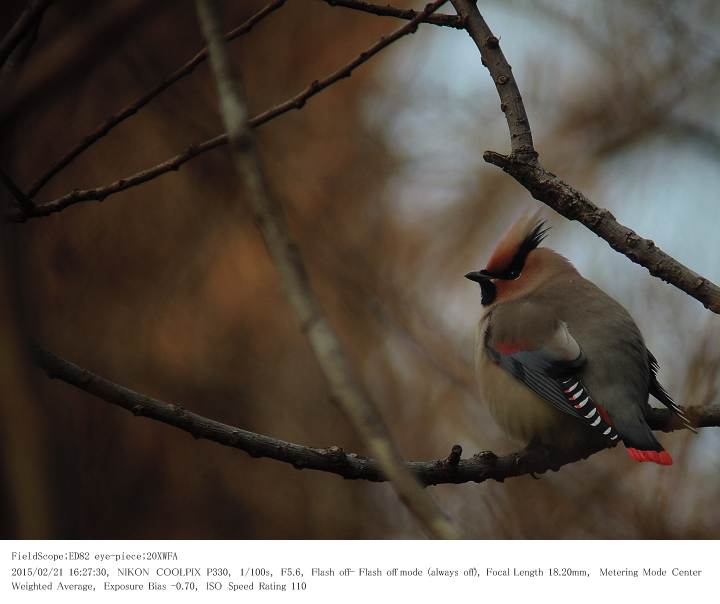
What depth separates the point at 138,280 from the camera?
4.29m

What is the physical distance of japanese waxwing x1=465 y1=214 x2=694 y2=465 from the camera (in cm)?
243

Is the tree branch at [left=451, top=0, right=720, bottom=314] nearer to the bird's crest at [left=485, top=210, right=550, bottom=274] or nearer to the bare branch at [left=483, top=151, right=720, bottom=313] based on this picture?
the bare branch at [left=483, top=151, right=720, bottom=313]

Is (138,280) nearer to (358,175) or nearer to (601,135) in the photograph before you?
(358,175)

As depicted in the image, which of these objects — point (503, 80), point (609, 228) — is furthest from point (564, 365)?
point (503, 80)

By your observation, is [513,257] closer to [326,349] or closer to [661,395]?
[661,395]

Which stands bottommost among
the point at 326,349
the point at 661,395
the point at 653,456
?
the point at 326,349

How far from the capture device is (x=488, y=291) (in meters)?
3.13

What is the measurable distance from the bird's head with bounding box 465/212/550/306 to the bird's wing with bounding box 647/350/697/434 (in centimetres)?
59

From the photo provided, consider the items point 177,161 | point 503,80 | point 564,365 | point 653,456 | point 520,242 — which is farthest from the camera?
point 520,242

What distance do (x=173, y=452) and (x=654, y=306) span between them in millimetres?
2265

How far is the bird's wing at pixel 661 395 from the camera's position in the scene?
2.24 m

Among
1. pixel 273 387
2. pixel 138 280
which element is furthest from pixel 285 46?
pixel 273 387

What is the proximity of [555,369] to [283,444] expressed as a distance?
1.07m

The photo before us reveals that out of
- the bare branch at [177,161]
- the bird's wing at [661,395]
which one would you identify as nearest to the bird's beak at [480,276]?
the bird's wing at [661,395]
